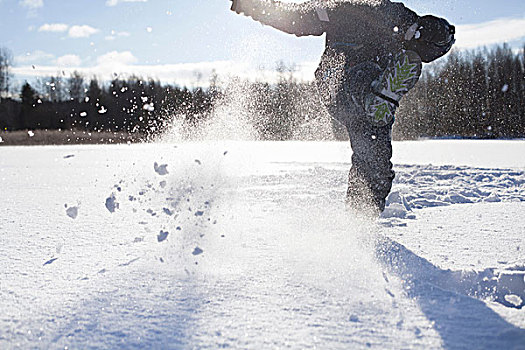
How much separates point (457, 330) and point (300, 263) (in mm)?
543

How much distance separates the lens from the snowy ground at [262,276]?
2.94 ft

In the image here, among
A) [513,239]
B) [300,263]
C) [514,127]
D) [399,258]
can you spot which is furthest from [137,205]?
[514,127]

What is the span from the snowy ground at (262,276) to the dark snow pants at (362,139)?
12 centimetres

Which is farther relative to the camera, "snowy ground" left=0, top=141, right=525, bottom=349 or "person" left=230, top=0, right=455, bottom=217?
"person" left=230, top=0, right=455, bottom=217

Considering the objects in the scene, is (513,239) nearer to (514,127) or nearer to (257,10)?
(257,10)

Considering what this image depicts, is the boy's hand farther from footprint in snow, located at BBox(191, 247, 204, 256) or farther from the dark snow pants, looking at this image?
footprint in snow, located at BBox(191, 247, 204, 256)

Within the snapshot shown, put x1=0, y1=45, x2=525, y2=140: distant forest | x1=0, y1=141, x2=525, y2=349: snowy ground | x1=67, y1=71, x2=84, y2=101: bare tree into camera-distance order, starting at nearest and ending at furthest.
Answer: x1=0, y1=141, x2=525, y2=349: snowy ground < x1=0, y1=45, x2=525, y2=140: distant forest < x1=67, y1=71, x2=84, y2=101: bare tree

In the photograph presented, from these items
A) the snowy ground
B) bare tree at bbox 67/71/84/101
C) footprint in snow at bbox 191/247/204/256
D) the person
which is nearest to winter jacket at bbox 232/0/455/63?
the person

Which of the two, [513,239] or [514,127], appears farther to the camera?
[514,127]

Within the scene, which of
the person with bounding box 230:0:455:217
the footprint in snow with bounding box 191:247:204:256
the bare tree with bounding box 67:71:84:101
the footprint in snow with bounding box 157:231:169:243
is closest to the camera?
the footprint in snow with bounding box 191:247:204:256

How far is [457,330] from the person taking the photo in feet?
2.93

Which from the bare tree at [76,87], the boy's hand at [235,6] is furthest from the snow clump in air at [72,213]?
the bare tree at [76,87]

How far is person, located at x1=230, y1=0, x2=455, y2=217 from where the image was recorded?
2.10 metres

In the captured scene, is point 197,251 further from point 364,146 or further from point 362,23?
point 362,23
